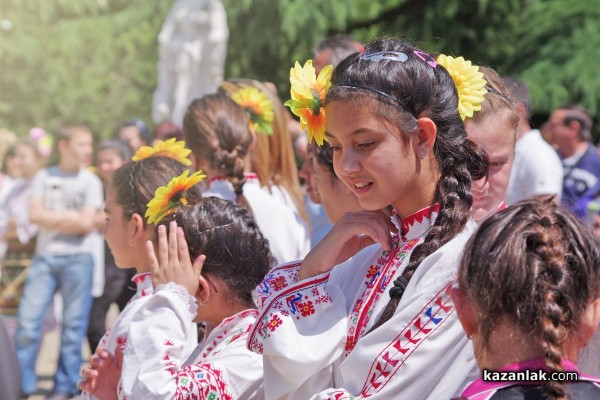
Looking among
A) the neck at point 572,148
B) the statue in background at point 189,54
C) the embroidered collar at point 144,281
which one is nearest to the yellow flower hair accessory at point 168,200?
the embroidered collar at point 144,281

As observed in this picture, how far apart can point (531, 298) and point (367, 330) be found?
0.63 metres

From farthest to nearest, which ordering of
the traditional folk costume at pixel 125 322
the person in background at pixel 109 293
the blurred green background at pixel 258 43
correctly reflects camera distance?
the blurred green background at pixel 258 43
the person in background at pixel 109 293
the traditional folk costume at pixel 125 322

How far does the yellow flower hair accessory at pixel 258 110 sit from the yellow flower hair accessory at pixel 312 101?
7.48 feet

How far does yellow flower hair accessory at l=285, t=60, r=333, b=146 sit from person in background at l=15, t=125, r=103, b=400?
5.38m

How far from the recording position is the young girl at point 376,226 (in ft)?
8.16

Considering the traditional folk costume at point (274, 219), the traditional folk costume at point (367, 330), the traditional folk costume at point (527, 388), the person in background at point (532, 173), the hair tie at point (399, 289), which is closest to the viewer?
the traditional folk costume at point (527, 388)

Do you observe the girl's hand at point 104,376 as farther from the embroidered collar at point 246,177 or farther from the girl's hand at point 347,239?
the embroidered collar at point 246,177

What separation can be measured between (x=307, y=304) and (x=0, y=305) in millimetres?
7616

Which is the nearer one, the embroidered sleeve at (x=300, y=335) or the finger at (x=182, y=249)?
the embroidered sleeve at (x=300, y=335)

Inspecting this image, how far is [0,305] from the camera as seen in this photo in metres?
9.66

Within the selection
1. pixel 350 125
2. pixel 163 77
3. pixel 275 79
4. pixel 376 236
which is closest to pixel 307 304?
pixel 376 236

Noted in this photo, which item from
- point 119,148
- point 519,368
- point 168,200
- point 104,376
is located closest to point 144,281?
point 168,200

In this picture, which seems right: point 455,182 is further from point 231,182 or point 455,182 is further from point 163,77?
point 163,77

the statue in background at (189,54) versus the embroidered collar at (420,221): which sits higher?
the statue in background at (189,54)
